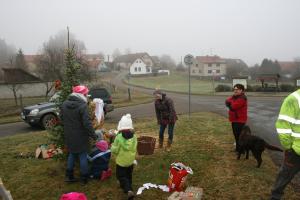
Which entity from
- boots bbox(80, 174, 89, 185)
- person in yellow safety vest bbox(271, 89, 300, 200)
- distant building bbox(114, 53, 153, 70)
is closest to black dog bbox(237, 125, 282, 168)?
person in yellow safety vest bbox(271, 89, 300, 200)

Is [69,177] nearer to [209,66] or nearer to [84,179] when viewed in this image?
[84,179]

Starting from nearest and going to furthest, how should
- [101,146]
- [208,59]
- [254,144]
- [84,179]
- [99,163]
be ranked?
[84,179]
[99,163]
[101,146]
[254,144]
[208,59]

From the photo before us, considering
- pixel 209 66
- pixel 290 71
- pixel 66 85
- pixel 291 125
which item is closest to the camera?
pixel 291 125

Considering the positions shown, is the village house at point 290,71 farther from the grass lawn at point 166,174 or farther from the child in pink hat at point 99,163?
the child in pink hat at point 99,163

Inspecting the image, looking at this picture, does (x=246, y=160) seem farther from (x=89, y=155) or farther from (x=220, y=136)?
(x=89, y=155)

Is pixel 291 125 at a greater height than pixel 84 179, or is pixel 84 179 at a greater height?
pixel 291 125

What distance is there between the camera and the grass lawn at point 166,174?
6074 millimetres

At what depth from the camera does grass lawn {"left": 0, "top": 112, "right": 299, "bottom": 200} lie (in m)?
6.07

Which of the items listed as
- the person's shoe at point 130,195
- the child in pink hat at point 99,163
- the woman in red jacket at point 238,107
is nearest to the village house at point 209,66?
the woman in red jacket at point 238,107

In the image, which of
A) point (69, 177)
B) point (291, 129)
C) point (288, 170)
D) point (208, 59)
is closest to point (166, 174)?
point (69, 177)

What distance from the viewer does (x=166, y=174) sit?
7.04 meters

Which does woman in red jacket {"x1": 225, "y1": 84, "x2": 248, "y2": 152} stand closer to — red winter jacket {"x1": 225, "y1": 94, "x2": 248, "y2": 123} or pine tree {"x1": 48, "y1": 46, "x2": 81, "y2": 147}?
red winter jacket {"x1": 225, "y1": 94, "x2": 248, "y2": 123}

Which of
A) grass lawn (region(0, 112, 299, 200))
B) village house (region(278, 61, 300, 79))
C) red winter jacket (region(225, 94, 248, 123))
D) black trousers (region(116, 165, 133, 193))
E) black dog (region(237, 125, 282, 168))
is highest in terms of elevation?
village house (region(278, 61, 300, 79))

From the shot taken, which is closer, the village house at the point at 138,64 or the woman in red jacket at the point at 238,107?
the woman in red jacket at the point at 238,107
